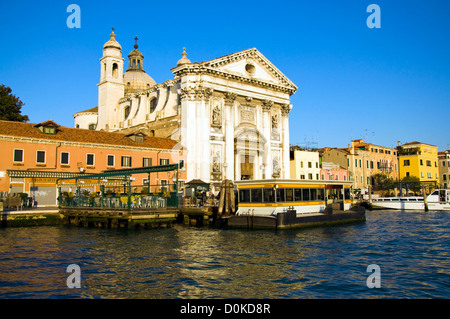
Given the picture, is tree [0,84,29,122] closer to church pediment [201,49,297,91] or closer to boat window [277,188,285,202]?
church pediment [201,49,297,91]

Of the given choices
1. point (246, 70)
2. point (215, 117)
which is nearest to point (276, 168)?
point (215, 117)

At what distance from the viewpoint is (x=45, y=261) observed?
1347cm

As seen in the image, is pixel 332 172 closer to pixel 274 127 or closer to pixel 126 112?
pixel 274 127

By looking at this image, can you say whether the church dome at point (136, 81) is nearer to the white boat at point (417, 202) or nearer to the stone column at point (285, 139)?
the stone column at point (285, 139)

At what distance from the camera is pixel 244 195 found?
2525 centimetres

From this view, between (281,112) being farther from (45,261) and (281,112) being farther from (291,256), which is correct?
(45,261)

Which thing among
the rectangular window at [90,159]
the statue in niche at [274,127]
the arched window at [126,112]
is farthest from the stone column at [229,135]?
the arched window at [126,112]

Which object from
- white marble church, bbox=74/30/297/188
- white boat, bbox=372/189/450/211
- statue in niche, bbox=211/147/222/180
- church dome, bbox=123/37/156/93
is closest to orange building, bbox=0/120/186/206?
white marble church, bbox=74/30/297/188

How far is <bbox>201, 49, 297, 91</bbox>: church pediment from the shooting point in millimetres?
39844

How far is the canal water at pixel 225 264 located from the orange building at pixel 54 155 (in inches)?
343

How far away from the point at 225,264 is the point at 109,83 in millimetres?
44329

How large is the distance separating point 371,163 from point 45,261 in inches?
2090
